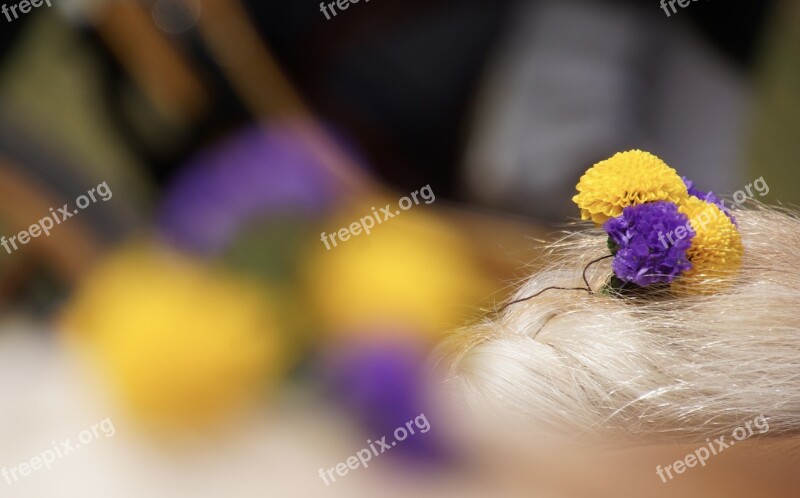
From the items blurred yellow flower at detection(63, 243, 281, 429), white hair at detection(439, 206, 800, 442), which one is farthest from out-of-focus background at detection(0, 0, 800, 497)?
white hair at detection(439, 206, 800, 442)

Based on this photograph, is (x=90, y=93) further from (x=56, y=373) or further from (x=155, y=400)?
(x=155, y=400)

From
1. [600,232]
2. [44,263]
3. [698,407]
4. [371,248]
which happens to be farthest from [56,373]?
[698,407]

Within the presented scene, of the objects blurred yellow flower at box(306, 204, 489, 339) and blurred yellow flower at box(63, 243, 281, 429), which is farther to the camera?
blurred yellow flower at box(306, 204, 489, 339)

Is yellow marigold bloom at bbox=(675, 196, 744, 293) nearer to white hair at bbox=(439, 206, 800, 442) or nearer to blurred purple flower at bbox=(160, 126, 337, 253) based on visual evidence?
white hair at bbox=(439, 206, 800, 442)

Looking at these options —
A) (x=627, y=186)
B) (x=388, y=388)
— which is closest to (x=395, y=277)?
(x=388, y=388)

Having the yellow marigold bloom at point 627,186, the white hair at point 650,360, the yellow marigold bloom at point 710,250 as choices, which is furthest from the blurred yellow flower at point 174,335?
the yellow marigold bloom at point 710,250
